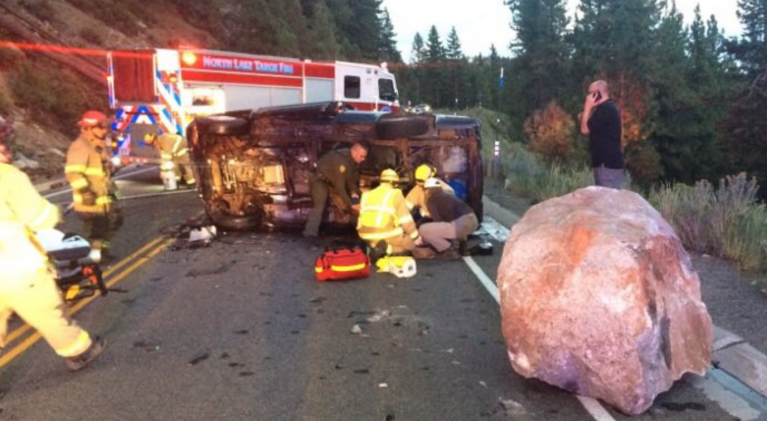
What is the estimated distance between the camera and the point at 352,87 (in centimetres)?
1944

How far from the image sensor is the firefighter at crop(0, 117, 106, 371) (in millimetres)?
4559

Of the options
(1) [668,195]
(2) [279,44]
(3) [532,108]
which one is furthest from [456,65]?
(1) [668,195]

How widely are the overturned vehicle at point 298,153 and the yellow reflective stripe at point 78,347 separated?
5.27 m

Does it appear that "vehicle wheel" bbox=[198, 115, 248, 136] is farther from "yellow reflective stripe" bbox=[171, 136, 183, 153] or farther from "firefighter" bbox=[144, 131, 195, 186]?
"yellow reflective stripe" bbox=[171, 136, 183, 153]

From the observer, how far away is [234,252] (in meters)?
9.41

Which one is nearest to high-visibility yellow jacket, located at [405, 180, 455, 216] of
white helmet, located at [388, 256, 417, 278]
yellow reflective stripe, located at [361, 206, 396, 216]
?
yellow reflective stripe, located at [361, 206, 396, 216]

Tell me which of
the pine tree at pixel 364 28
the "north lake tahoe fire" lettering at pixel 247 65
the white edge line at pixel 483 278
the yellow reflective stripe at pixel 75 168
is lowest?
the white edge line at pixel 483 278

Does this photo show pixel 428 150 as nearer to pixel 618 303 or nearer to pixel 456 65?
pixel 618 303

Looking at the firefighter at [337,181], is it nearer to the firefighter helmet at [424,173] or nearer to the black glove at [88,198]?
the firefighter helmet at [424,173]

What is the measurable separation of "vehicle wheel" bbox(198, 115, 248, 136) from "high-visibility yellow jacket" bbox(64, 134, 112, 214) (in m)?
2.28

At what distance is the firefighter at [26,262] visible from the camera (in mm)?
4559

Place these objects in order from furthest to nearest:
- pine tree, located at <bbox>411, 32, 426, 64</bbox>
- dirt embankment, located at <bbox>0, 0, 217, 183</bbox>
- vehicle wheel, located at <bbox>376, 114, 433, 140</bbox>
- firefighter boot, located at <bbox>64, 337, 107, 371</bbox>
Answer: pine tree, located at <bbox>411, 32, 426, 64</bbox> → dirt embankment, located at <bbox>0, 0, 217, 183</bbox> → vehicle wheel, located at <bbox>376, 114, 433, 140</bbox> → firefighter boot, located at <bbox>64, 337, 107, 371</bbox>

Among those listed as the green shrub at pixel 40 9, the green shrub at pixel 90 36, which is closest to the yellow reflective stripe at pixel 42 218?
the green shrub at pixel 40 9

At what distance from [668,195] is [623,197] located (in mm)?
5678
